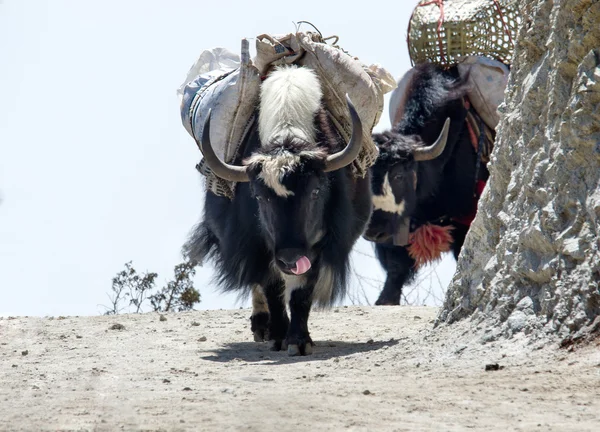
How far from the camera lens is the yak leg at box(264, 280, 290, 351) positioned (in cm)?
545

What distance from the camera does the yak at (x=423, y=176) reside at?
314 inches

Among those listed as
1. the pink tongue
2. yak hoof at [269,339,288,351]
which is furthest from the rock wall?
yak hoof at [269,339,288,351]

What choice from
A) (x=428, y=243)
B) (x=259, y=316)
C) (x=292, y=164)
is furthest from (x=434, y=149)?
(x=292, y=164)

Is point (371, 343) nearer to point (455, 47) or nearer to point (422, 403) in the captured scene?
point (422, 403)

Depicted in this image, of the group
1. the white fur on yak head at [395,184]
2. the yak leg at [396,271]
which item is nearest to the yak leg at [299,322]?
the white fur on yak head at [395,184]

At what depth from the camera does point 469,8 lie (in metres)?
8.09

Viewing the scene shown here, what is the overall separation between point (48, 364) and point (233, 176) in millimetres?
1200

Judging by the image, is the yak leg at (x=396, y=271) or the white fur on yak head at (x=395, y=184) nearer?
the white fur on yak head at (x=395, y=184)

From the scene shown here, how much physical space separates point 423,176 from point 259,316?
282 cm

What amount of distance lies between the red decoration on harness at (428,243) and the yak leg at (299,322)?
117 inches

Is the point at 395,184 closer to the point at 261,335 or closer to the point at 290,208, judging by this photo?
the point at 261,335

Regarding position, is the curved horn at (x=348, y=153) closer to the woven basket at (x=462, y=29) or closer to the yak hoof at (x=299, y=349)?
the yak hoof at (x=299, y=349)

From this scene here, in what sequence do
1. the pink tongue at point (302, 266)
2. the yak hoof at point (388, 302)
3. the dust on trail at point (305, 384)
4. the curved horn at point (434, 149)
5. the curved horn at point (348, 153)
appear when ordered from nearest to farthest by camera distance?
the dust on trail at point (305, 384), the pink tongue at point (302, 266), the curved horn at point (348, 153), the curved horn at point (434, 149), the yak hoof at point (388, 302)

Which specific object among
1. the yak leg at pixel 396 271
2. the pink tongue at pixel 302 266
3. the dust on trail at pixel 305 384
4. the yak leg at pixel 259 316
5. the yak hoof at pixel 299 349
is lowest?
the dust on trail at pixel 305 384
